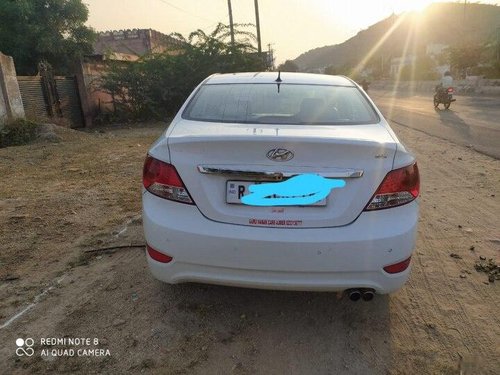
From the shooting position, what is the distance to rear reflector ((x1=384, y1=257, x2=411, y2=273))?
2.39 m

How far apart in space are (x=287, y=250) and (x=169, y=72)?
1532 cm

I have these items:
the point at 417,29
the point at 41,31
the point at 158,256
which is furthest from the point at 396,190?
the point at 417,29

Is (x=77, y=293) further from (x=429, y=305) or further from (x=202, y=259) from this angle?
(x=429, y=305)

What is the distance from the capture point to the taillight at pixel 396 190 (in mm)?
2334

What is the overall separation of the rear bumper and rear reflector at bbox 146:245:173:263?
1.4 inches

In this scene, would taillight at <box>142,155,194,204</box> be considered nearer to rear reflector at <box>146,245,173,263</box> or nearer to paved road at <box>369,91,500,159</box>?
rear reflector at <box>146,245,173,263</box>

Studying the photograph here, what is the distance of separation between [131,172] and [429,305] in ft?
17.2

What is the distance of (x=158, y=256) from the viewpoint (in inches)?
99.1

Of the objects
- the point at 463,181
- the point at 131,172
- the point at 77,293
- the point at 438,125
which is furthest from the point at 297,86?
the point at 438,125

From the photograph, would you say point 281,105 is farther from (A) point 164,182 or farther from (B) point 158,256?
(B) point 158,256

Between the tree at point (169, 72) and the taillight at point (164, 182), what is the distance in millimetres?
13857

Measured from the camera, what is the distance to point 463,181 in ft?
19.6

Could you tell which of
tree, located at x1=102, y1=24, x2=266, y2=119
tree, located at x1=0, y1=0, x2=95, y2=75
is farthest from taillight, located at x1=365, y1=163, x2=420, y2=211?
tree, located at x1=0, y1=0, x2=95, y2=75

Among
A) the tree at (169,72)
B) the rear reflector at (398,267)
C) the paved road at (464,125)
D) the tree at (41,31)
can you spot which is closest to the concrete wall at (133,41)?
the tree at (41,31)
